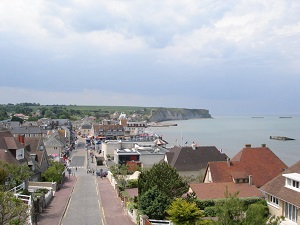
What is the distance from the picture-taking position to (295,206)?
25531mm

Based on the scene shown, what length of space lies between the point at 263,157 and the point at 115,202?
1593cm

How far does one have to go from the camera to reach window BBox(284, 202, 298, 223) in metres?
25.8

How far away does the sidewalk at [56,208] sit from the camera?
29056mm

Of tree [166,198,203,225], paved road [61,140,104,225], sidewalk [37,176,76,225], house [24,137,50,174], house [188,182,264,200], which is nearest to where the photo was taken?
tree [166,198,203,225]

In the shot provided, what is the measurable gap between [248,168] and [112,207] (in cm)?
1387

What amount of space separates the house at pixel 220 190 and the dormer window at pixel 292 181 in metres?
4.35

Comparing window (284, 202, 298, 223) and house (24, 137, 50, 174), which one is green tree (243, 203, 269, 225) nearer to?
window (284, 202, 298, 223)

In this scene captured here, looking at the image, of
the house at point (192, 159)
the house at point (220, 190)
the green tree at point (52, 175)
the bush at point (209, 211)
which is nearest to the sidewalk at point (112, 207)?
the green tree at point (52, 175)

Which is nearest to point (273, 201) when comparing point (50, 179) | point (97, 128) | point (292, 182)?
point (292, 182)

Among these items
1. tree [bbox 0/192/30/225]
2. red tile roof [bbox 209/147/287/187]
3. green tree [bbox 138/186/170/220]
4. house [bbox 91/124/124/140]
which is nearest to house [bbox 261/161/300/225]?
red tile roof [bbox 209/147/287/187]

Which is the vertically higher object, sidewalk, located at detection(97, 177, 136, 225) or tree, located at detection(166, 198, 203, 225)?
tree, located at detection(166, 198, 203, 225)

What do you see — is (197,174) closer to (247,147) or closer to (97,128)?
(247,147)

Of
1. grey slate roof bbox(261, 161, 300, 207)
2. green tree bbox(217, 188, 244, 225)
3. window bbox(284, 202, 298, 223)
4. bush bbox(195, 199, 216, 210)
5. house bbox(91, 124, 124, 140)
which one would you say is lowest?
house bbox(91, 124, 124, 140)

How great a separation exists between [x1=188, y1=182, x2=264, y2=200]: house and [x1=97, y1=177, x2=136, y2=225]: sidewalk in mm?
6429
